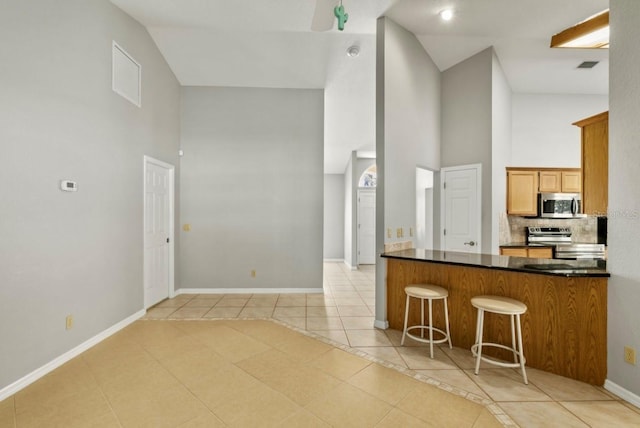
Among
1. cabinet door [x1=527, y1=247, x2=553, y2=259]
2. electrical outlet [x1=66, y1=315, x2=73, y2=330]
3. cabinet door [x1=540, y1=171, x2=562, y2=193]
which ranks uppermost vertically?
cabinet door [x1=540, y1=171, x2=562, y2=193]

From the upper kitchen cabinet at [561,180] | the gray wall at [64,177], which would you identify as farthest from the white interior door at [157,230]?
the upper kitchen cabinet at [561,180]

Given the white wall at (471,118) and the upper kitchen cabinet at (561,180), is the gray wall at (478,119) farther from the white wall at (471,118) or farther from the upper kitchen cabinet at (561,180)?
the upper kitchen cabinet at (561,180)

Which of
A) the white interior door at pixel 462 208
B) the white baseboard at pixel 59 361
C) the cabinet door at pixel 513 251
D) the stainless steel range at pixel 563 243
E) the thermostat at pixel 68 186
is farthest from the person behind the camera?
the stainless steel range at pixel 563 243

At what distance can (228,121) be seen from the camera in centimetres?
479

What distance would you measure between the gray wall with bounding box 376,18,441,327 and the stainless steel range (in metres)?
2.65

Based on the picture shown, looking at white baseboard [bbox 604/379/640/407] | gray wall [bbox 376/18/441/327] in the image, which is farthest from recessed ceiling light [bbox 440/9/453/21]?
white baseboard [bbox 604/379/640/407]

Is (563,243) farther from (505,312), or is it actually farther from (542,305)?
(505,312)

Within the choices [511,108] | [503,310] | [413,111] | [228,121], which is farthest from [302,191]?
[511,108]

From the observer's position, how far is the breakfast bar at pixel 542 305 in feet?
7.07

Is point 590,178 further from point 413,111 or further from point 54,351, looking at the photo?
point 54,351

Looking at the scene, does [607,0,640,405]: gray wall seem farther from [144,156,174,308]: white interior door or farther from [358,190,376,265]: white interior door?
[358,190,376,265]: white interior door

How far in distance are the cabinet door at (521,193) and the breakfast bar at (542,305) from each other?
7.38 feet

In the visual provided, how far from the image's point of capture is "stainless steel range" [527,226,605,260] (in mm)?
4676

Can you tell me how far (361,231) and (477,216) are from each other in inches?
163
